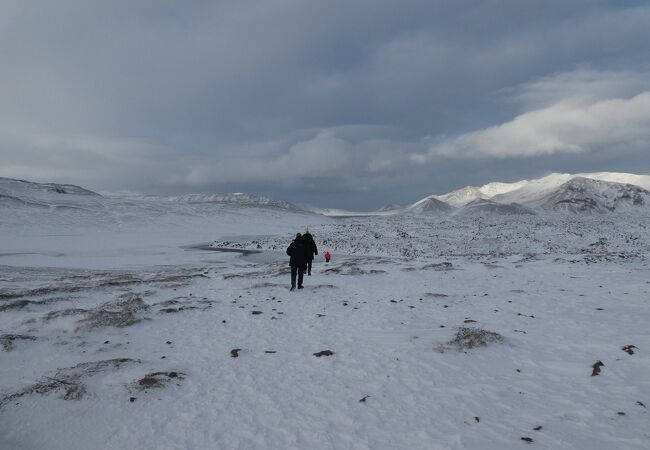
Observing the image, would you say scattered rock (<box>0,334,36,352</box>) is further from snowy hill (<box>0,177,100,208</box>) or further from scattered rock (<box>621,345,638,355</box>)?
snowy hill (<box>0,177,100,208</box>)

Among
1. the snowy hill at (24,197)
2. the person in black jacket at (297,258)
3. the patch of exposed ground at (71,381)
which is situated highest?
the snowy hill at (24,197)

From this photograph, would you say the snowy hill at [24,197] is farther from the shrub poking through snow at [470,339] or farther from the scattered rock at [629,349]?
the scattered rock at [629,349]

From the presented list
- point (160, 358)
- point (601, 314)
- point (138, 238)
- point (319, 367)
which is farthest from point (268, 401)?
point (138, 238)

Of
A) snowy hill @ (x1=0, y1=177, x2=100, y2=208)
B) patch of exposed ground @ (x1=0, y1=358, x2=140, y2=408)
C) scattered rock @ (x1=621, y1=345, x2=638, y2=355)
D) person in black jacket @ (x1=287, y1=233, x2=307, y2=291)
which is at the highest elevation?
snowy hill @ (x1=0, y1=177, x2=100, y2=208)

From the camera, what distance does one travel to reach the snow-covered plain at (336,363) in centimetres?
788

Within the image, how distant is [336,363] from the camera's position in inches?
436

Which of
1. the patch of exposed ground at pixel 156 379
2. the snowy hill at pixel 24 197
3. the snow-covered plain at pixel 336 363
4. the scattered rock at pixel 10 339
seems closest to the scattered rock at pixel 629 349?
the snow-covered plain at pixel 336 363

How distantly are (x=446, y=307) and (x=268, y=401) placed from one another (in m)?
10.1

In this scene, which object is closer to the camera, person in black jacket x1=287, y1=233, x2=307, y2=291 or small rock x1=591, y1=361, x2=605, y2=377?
small rock x1=591, y1=361, x2=605, y2=377

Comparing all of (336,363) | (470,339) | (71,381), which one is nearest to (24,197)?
(71,381)

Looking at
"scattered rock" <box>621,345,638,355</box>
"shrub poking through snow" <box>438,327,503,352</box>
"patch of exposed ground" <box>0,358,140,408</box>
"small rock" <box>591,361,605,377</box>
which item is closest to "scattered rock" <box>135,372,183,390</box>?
"patch of exposed ground" <box>0,358,140,408</box>

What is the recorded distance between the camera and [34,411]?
8.56 m

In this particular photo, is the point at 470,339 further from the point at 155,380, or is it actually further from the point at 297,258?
the point at 297,258

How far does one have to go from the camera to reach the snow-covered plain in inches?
310
